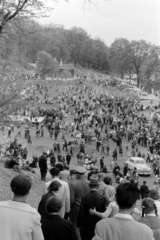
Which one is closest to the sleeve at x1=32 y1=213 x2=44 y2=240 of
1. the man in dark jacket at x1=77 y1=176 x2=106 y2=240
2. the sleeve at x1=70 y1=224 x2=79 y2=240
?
the sleeve at x1=70 y1=224 x2=79 y2=240

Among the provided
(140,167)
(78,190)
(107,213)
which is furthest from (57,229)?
(140,167)

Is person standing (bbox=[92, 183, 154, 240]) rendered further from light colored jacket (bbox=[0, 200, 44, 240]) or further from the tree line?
the tree line

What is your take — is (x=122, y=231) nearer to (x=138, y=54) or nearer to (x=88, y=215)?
(x=88, y=215)

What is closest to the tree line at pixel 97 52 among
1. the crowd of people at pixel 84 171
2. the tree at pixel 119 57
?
the tree at pixel 119 57

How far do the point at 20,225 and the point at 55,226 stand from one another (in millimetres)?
712

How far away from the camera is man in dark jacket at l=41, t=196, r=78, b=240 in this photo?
12.2ft

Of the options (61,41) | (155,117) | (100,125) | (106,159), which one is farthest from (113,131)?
(61,41)

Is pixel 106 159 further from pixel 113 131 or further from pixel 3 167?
pixel 3 167

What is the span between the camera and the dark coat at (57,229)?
146 inches

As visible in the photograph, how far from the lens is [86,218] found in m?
5.14

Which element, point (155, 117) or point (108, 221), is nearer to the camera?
point (108, 221)

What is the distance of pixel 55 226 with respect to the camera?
3.76 meters

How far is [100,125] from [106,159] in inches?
409

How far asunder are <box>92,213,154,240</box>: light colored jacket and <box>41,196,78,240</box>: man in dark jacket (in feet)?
2.13
